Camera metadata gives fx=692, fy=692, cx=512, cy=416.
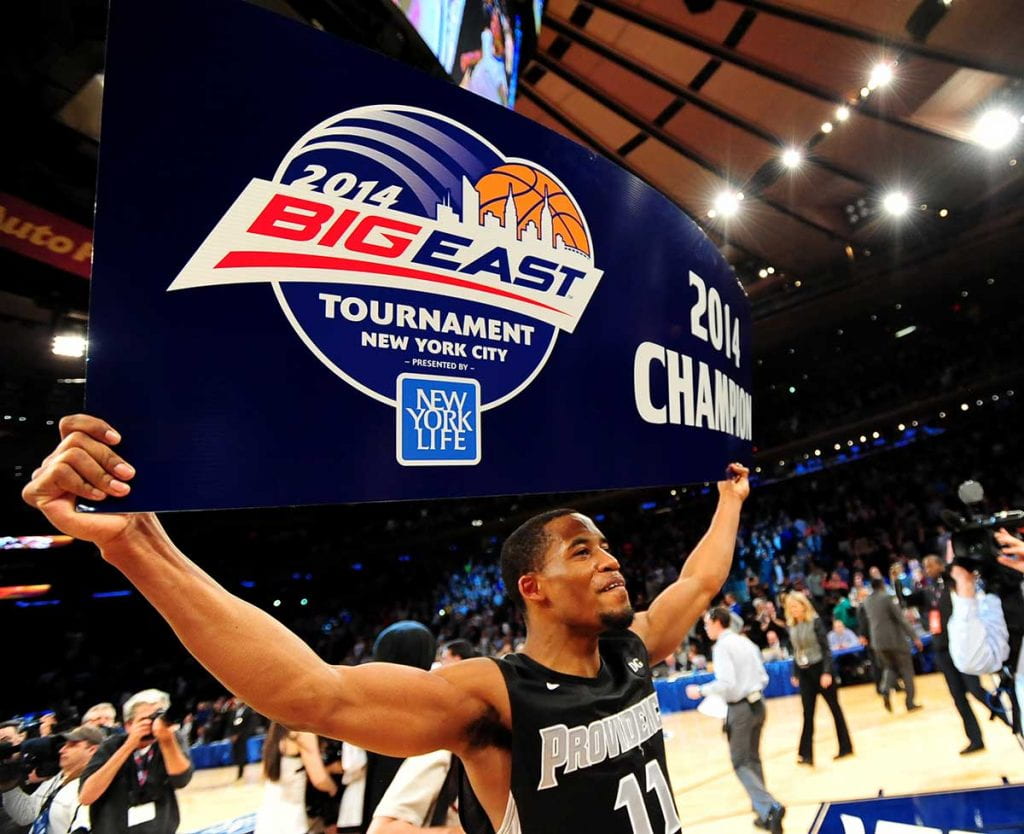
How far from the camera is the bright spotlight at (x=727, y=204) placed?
1213cm

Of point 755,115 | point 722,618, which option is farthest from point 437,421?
point 755,115

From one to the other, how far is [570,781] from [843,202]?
14285 mm

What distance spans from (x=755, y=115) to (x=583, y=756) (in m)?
10.5

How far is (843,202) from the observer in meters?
13.3

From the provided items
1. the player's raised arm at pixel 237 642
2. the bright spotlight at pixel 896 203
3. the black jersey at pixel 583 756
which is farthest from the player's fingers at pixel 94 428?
the bright spotlight at pixel 896 203

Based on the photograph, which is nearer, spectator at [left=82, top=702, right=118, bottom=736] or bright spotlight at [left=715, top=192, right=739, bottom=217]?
spectator at [left=82, top=702, right=118, bottom=736]

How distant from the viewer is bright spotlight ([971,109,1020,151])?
33.7ft

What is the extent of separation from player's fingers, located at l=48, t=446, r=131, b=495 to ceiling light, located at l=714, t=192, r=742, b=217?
1254 cm

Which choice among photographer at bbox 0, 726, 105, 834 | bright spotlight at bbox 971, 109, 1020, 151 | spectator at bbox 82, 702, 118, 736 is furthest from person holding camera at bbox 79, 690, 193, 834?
bright spotlight at bbox 971, 109, 1020, 151

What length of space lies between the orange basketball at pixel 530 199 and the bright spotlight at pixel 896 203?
13.6 metres

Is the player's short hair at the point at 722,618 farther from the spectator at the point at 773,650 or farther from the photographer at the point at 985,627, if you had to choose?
the spectator at the point at 773,650

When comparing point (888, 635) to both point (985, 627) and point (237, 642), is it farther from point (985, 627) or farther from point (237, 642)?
point (237, 642)

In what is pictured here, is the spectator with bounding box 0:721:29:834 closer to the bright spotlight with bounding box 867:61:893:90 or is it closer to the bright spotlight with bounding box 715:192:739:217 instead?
the bright spotlight with bounding box 867:61:893:90

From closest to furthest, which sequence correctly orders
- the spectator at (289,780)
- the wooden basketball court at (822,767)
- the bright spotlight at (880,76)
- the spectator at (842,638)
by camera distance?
the spectator at (289,780)
the wooden basketball court at (822,767)
the bright spotlight at (880,76)
the spectator at (842,638)
